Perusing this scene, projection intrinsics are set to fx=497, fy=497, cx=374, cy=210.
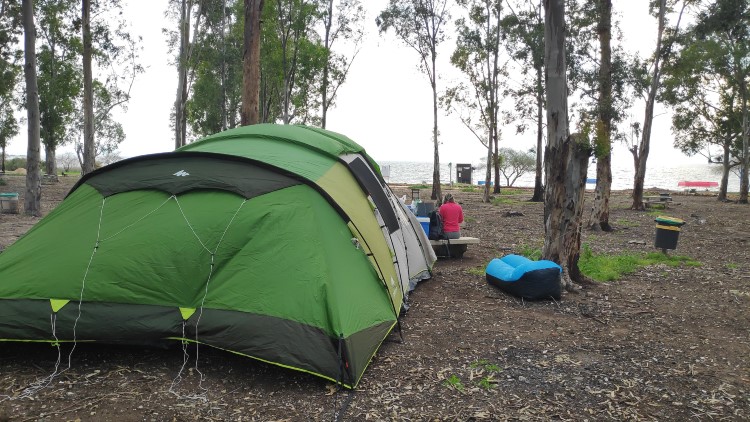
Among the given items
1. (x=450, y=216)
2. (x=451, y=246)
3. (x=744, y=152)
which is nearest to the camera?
(x=450, y=216)

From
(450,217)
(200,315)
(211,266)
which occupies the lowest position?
(200,315)

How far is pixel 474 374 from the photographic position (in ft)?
14.1

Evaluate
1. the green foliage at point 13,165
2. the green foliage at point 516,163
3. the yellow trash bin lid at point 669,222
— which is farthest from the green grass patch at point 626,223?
the green foliage at point 13,165

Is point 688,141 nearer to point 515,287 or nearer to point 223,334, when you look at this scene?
point 515,287

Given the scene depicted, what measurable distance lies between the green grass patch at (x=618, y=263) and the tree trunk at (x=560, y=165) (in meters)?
1.05

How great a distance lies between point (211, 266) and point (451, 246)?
5.99m

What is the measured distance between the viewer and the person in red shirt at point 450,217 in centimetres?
917

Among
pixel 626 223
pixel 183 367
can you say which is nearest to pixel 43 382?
pixel 183 367

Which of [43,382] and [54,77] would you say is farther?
[54,77]

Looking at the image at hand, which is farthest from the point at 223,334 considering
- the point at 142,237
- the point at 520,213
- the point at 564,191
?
the point at 520,213

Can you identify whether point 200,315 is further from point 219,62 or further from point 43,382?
point 219,62

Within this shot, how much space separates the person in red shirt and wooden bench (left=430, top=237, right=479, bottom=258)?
0.42 feet

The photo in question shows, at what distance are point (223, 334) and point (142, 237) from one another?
1.26 m

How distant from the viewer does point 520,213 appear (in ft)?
60.3
